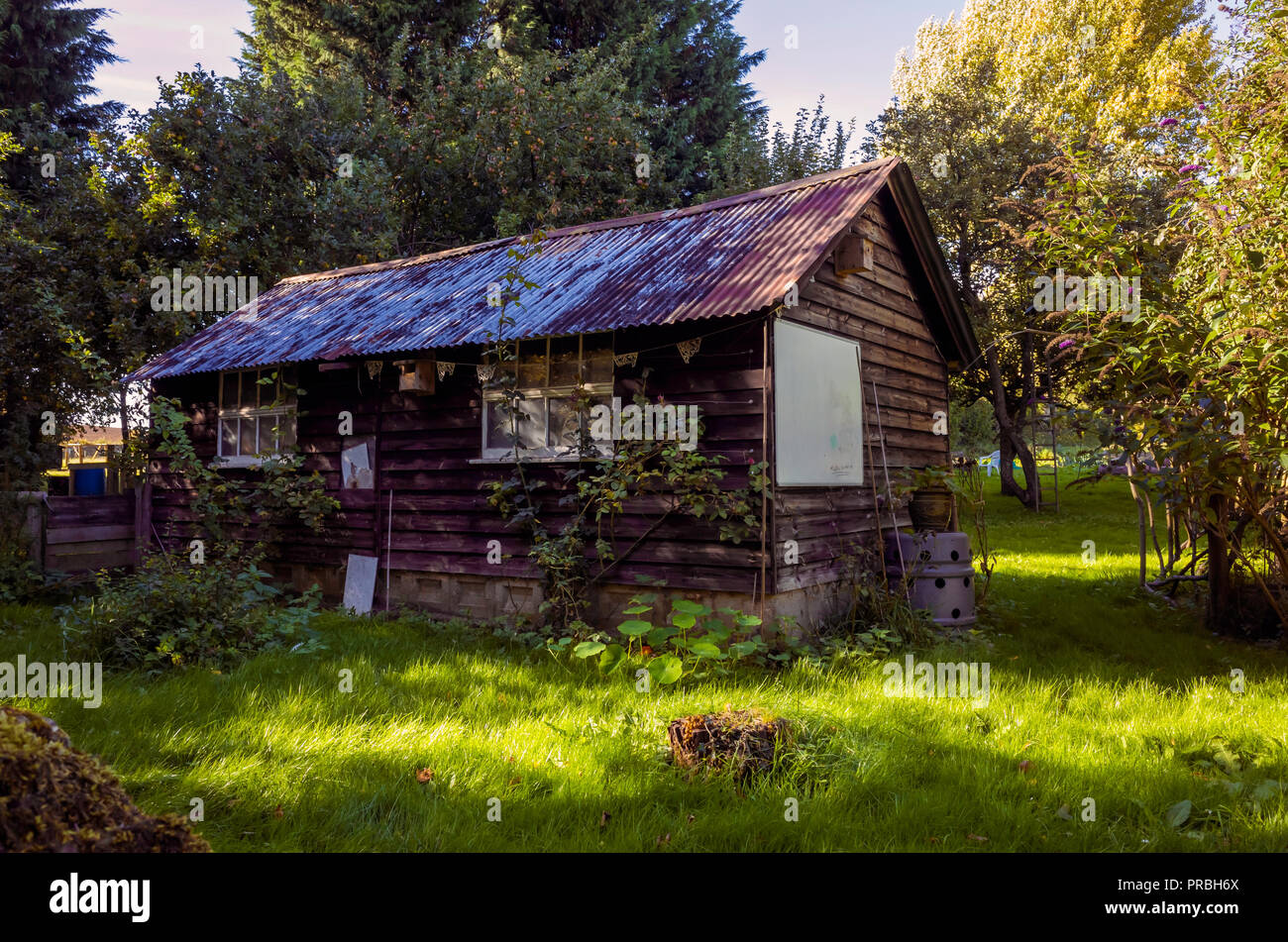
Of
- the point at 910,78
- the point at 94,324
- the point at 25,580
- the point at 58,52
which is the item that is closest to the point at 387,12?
the point at 58,52

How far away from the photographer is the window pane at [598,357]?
28.2ft

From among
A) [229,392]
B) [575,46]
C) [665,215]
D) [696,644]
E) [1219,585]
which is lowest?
[696,644]

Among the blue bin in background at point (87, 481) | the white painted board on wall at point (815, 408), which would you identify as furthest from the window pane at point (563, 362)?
the blue bin in background at point (87, 481)

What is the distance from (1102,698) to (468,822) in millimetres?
4752

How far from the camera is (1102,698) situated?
6.14 metres

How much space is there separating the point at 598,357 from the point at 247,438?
5.87 m

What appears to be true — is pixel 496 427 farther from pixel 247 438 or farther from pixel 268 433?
pixel 247 438

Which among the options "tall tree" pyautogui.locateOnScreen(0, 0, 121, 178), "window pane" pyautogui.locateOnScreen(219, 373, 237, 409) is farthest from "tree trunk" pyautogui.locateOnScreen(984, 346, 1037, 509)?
"tall tree" pyautogui.locateOnScreen(0, 0, 121, 178)

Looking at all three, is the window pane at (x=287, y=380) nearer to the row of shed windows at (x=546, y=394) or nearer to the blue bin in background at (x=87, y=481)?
the row of shed windows at (x=546, y=394)

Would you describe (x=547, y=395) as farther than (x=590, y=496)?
Yes

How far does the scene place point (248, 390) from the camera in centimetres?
1155

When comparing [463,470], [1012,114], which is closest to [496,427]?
[463,470]

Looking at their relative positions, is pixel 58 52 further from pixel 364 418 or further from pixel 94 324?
pixel 364 418

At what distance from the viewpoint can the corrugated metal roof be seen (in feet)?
26.0
